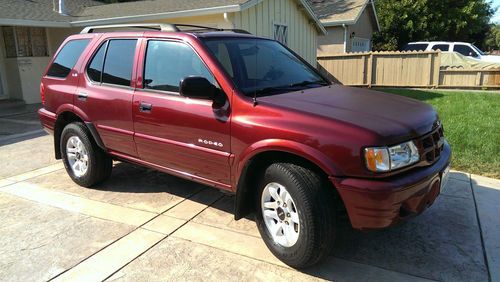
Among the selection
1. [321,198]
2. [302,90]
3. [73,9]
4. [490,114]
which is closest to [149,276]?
[321,198]

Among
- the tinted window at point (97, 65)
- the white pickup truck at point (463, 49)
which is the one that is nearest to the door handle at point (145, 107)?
the tinted window at point (97, 65)

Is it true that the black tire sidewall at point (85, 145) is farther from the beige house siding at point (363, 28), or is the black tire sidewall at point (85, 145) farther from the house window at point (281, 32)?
the beige house siding at point (363, 28)

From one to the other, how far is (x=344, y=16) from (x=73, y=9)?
12198 mm

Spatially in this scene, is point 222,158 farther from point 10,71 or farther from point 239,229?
point 10,71

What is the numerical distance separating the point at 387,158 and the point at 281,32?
36.8 feet

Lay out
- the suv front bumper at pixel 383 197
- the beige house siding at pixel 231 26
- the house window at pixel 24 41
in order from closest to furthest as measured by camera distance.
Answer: the suv front bumper at pixel 383 197 → the beige house siding at pixel 231 26 → the house window at pixel 24 41

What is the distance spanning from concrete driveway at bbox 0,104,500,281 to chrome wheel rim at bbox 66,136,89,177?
0.78 ft

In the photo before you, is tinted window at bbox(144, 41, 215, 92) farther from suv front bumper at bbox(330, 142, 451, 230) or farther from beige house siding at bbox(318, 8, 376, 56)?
beige house siding at bbox(318, 8, 376, 56)

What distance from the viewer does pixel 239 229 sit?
161 inches

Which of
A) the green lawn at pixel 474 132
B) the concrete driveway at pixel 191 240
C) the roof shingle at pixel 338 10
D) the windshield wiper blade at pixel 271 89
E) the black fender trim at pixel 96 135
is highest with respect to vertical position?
the roof shingle at pixel 338 10

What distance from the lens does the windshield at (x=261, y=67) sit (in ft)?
12.5

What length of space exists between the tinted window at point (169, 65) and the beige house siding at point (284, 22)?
6.79 m

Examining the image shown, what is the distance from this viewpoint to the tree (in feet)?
88.4

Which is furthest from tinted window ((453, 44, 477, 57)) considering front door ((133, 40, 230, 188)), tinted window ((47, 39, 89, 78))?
front door ((133, 40, 230, 188))
